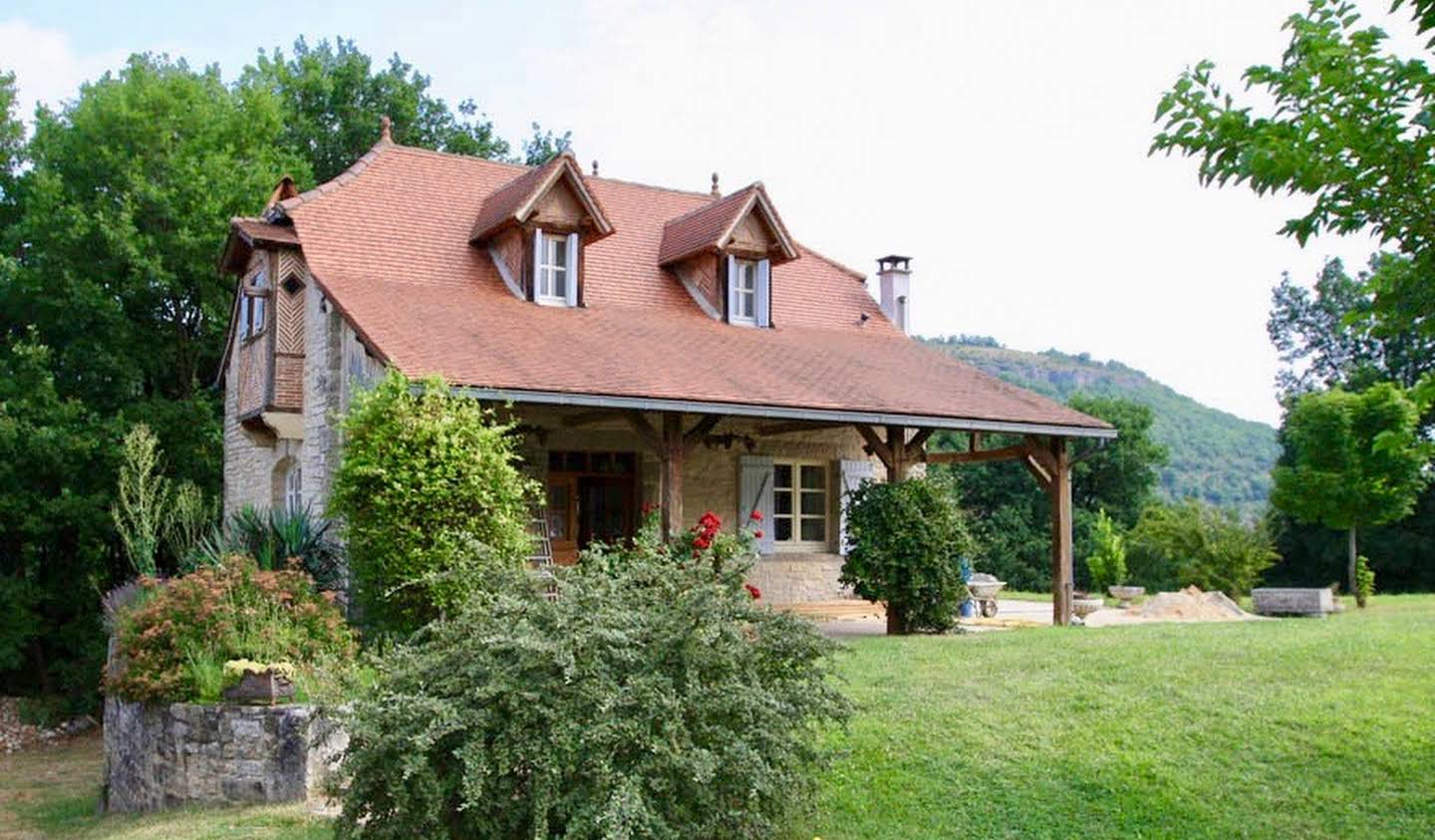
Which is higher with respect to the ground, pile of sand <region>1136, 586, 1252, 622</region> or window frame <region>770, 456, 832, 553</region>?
window frame <region>770, 456, 832, 553</region>

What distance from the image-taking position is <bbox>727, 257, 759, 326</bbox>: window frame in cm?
1856

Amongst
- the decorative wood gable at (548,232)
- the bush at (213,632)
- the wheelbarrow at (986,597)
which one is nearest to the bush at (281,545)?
the bush at (213,632)

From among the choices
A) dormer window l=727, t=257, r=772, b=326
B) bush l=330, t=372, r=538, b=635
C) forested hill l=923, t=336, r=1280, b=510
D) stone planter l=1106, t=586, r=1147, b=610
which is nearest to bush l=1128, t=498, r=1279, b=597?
stone planter l=1106, t=586, r=1147, b=610

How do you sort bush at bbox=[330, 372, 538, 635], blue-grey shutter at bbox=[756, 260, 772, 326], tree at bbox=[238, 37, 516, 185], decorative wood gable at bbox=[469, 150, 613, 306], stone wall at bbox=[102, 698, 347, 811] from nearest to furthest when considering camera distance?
stone wall at bbox=[102, 698, 347, 811], bush at bbox=[330, 372, 538, 635], decorative wood gable at bbox=[469, 150, 613, 306], blue-grey shutter at bbox=[756, 260, 772, 326], tree at bbox=[238, 37, 516, 185]

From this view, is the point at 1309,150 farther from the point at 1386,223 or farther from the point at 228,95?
the point at 228,95

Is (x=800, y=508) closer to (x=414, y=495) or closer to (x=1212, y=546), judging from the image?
(x=414, y=495)

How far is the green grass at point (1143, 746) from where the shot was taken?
7.05 m

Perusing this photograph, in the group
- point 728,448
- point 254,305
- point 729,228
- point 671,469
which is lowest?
A: point 671,469

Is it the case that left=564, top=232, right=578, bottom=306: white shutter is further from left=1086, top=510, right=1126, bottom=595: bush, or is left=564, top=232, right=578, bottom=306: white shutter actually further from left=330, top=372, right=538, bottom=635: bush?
left=1086, top=510, right=1126, bottom=595: bush

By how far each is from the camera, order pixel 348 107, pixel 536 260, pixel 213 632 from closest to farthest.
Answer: pixel 213 632 → pixel 536 260 → pixel 348 107

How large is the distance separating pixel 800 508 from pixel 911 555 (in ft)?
12.2

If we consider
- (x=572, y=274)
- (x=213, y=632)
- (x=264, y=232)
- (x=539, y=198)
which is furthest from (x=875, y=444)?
(x=264, y=232)

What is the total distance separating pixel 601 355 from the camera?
14789mm

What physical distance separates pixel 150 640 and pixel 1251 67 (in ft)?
30.4
